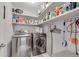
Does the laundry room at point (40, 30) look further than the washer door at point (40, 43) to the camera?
No

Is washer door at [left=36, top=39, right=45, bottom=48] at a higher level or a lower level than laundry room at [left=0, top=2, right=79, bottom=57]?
lower

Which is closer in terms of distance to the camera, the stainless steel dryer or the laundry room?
the laundry room

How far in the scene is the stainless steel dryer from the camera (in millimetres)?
3175

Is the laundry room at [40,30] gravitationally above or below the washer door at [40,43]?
above

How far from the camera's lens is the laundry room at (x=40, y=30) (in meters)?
1.63

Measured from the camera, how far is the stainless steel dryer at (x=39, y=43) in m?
3.18

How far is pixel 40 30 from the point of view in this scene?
12.6ft

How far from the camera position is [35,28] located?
392cm

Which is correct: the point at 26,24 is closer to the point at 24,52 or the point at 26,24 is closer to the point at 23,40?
the point at 23,40

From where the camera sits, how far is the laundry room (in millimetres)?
1628

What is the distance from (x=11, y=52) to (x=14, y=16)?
147cm

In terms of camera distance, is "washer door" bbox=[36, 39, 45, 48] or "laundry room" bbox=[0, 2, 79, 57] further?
"washer door" bbox=[36, 39, 45, 48]

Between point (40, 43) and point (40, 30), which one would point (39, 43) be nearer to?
point (40, 43)

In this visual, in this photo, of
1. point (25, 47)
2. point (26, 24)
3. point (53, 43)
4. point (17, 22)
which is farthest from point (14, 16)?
point (53, 43)
